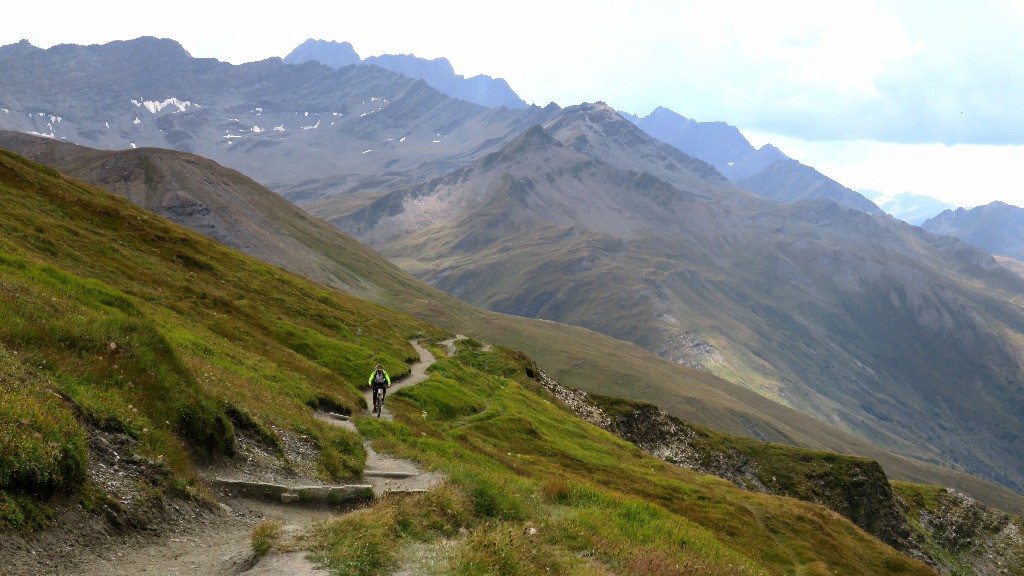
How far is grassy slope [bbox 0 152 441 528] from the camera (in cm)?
1341

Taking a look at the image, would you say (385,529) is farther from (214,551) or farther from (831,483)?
(831,483)

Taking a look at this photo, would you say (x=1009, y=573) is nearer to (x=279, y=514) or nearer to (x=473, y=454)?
(x=473, y=454)

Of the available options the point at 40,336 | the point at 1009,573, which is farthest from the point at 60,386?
the point at 1009,573

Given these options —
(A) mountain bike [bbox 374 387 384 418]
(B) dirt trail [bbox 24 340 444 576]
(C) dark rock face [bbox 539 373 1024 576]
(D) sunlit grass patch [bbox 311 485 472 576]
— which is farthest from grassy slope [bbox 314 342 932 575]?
(C) dark rock face [bbox 539 373 1024 576]

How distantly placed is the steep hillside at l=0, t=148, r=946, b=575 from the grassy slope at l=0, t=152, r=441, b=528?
76 millimetres

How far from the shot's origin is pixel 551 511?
68.8 ft

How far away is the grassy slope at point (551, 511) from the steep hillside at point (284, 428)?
0.36ft

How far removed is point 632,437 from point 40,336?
269 ft

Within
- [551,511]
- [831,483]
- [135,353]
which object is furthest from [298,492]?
[831,483]

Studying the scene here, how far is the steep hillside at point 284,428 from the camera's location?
13922mm

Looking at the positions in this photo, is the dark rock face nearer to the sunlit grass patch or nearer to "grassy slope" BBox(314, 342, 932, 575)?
"grassy slope" BBox(314, 342, 932, 575)

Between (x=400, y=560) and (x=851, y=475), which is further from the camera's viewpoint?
(x=851, y=475)

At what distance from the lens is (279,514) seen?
18219mm

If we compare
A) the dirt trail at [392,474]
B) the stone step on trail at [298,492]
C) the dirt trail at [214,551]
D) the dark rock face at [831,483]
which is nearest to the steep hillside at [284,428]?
the dirt trail at [214,551]
